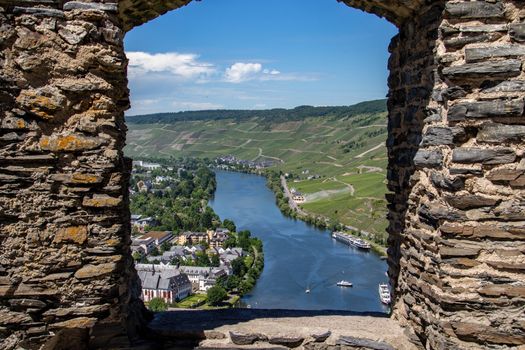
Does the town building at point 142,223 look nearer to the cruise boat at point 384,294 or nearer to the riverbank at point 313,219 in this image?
the riverbank at point 313,219

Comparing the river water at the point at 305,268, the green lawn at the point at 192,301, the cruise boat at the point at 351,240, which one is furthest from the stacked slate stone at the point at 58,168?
the cruise boat at the point at 351,240

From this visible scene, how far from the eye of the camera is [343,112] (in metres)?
176

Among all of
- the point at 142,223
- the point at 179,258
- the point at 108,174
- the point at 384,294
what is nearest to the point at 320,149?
the point at 142,223

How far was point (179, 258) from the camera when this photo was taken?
5238 cm

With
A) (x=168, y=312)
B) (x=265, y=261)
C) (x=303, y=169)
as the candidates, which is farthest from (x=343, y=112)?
(x=168, y=312)

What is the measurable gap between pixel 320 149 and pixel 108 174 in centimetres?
13139

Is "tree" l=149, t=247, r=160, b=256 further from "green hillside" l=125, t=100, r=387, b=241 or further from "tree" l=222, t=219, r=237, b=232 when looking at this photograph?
"green hillside" l=125, t=100, r=387, b=241

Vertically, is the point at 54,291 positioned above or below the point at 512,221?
below

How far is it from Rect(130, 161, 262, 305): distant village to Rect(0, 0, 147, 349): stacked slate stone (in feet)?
116

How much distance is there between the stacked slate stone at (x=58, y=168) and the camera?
12.8 ft

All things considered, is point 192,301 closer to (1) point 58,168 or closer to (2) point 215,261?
(2) point 215,261

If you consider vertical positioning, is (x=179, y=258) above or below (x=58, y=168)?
below

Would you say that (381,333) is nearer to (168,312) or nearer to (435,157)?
(435,157)

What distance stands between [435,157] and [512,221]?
0.73 metres
